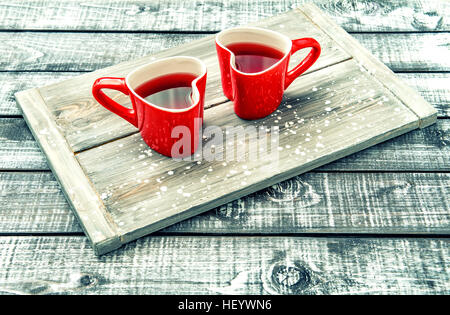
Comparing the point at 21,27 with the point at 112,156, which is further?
the point at 21,27

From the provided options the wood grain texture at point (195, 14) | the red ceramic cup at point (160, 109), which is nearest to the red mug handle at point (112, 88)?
the red ceramic cup at point (160, 109)

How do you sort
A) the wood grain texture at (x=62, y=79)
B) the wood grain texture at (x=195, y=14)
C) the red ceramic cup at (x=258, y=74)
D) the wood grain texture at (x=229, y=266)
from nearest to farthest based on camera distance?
the wood grain texture at (x=229, y=266)
the red ceramic cup at (x=258, y=74)
the wood grain texture at (x=62, y=79)
the wood grain texture at (x=195, y=14)

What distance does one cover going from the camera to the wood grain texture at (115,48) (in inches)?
41.4

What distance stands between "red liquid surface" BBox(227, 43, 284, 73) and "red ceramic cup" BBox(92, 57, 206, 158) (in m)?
0.08

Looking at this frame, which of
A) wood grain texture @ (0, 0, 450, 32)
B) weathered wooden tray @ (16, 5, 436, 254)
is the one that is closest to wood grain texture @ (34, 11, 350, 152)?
weathered wooden tray @ (16, 5, 436, 254)

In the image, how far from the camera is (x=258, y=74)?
32.2 inches

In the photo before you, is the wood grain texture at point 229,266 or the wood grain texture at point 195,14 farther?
the wood grain texture at point 195,14

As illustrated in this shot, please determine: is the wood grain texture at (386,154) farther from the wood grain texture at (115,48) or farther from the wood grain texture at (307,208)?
the wood grain texture at (115,48)

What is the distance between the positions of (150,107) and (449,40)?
643mm

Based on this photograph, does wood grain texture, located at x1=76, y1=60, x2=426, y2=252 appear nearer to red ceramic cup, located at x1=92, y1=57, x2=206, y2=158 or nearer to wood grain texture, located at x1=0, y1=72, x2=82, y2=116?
red ceramic cup, located at x1=92, y1=57, x2=206, y2=158

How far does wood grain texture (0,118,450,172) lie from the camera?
86cm
